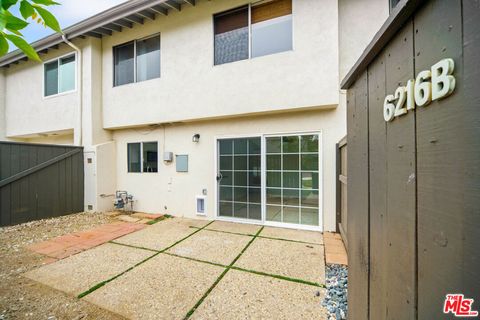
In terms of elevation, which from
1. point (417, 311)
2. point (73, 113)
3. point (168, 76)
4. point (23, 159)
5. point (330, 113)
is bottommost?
Result: point (417, 311)

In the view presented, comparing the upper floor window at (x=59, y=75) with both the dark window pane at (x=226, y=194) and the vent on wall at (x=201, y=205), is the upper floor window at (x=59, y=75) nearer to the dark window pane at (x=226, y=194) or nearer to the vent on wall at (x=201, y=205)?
the vent on wall at (x=201, y=205)

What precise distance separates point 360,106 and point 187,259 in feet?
10.2

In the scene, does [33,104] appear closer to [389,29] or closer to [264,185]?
[264,185]

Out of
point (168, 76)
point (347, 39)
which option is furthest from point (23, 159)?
point (347, 39)

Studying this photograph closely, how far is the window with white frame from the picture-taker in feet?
19.8

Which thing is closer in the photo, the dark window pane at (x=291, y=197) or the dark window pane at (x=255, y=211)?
the dark window pane at (x=291, y=197)

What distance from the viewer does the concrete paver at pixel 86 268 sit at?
8.44ft

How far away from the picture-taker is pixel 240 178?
16.3ft

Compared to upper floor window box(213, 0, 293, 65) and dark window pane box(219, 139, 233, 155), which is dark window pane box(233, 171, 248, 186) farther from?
upper floor window box(213, 0, 293, 65)

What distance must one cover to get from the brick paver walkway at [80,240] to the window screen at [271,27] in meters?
4.98

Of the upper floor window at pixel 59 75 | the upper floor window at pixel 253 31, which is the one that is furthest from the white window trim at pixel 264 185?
the upper floor window at pixel 59 75

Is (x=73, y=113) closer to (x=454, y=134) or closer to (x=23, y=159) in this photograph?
(x=23, y=159)

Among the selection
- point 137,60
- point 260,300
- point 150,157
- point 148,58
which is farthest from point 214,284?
point 137,60

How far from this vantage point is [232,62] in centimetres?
475
